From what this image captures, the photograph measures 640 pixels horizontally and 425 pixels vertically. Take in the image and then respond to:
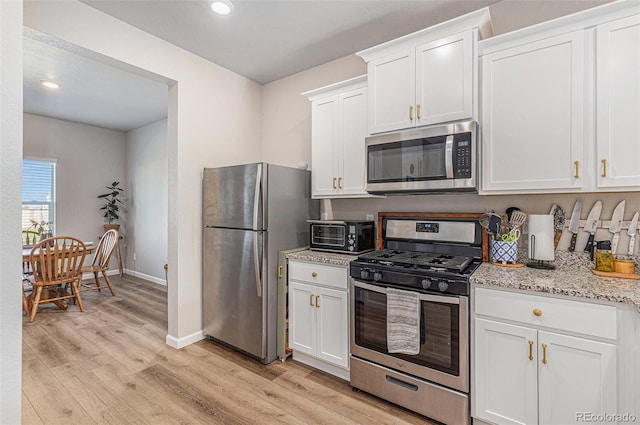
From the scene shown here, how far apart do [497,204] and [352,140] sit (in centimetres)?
123

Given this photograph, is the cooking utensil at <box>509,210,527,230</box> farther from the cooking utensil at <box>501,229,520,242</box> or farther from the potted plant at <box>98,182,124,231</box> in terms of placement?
the potted plant at <box>98,182,124,231</box>

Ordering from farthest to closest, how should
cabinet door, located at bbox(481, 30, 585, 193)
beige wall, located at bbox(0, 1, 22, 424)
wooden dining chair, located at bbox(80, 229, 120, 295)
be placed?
1. wooden dining chair, located at bbox(80, 229, 120, 295)
2. cabinet door, located at bbox(481, 30, 585, 193)
3. beige wall, located at bbox(0, 1, 22, 424)

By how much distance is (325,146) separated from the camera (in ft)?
9.48

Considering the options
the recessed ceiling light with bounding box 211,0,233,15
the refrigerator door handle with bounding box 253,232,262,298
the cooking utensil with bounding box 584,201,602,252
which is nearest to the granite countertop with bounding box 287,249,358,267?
the refrigerator door handle with bounding box 253,232,262,298

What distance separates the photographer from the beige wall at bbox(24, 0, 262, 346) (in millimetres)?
2502

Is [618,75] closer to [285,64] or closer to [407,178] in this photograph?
[407,178]

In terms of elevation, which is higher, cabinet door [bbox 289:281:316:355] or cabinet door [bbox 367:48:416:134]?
cabinet door [bbox 367:48:416:134]

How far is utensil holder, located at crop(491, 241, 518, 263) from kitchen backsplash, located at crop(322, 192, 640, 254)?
0.17 m

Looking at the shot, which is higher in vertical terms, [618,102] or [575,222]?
[618,102]

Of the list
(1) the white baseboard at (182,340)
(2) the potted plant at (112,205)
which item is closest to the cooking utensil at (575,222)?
(1) the white baseboard at (182,340)

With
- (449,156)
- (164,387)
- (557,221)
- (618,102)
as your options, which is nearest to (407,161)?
(449,156)

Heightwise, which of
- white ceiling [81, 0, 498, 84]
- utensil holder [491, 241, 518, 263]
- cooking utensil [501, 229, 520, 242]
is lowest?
utensil holder [491, 241, 518, 263]

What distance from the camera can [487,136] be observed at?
6.75 ft

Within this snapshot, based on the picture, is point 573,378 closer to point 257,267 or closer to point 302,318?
point 302,318
